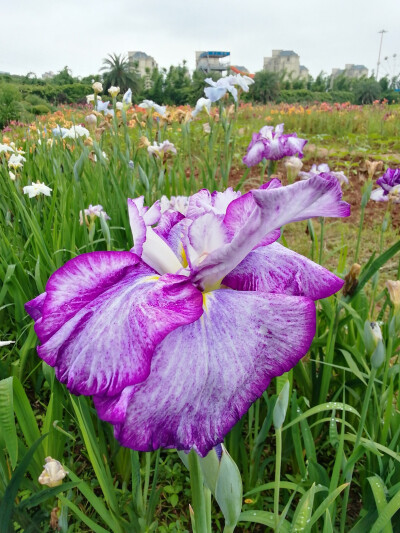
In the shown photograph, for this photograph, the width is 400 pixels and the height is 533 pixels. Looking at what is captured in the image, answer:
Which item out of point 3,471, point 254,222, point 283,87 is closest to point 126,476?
point 3,471

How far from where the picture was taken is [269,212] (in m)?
0.46

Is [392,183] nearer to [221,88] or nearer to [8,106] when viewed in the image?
[221,88]

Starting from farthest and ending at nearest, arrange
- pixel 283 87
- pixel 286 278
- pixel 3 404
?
pixel 283 87
pixel 3 404
pixel 286 278

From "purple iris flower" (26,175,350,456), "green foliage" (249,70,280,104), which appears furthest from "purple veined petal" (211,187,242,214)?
"green foliage" (249,70,280,104)

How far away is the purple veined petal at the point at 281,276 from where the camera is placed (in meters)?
0.52

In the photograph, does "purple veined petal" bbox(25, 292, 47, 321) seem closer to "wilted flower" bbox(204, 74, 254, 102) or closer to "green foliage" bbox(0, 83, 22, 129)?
"wilted flower" bbox(204, 74, 254, 102)

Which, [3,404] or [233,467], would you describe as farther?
[3,404]

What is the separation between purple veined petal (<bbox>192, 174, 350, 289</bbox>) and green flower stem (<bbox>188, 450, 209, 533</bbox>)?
0.72 ft

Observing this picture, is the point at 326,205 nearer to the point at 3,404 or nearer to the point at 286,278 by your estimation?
the point at 286,278

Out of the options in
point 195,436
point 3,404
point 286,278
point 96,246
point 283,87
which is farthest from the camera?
point 283,87

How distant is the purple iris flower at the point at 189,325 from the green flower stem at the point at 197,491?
0.31 feet

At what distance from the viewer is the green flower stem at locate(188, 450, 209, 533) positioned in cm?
50

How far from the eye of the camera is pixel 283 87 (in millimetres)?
36000

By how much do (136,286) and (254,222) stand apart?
0.16 metres
